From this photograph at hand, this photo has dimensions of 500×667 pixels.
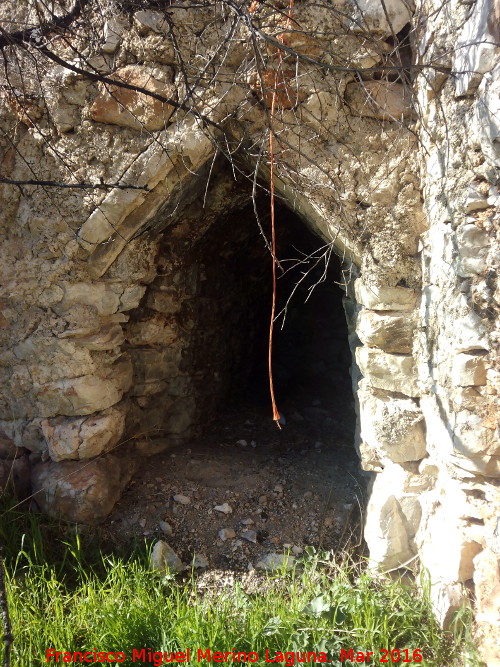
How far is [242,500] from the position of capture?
9.55 feet

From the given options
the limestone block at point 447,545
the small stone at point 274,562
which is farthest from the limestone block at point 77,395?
the limestone block at point 447,545

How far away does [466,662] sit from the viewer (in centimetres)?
197

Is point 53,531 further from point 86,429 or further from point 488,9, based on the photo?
point 488,9

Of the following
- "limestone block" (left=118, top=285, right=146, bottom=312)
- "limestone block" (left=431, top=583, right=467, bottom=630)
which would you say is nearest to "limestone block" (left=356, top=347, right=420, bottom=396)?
"limestone block" (left=431, top=583, right=467, bottom=630)

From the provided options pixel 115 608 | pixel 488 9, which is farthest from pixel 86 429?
pixel 488 9

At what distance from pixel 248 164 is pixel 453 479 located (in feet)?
5.34

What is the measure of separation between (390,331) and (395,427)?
404 millimetres

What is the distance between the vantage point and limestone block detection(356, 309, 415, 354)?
2324 mm

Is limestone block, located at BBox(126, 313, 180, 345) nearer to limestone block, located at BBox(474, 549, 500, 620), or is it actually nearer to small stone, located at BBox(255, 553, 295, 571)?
small stone, located at BBox(255, 553, 295, 571)

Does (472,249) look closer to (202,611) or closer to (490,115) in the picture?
(490,115)

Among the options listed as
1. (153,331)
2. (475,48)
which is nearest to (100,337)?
(153,331)

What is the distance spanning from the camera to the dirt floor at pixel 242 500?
269cm

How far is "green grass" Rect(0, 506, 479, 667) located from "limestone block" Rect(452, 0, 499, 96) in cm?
192

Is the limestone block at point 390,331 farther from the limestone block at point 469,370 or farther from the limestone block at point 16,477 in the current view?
the limestone block at point 16,477
